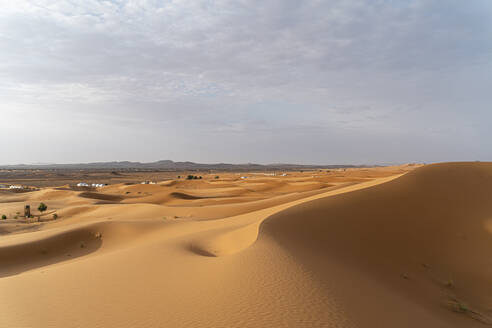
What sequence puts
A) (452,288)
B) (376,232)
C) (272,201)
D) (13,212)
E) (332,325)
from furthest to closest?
(13,212)
(272,201)
(376,232)
(452,288)
(332,325)

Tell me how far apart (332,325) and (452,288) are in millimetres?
5534

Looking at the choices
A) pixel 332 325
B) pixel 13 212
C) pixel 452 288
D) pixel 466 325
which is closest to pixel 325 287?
pixel 332 325

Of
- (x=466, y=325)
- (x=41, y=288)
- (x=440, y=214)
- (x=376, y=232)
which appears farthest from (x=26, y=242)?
(x=440, y=214)

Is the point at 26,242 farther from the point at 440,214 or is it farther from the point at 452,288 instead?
the point at 440,214

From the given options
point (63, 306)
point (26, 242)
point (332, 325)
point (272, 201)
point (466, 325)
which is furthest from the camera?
point (272, 201)

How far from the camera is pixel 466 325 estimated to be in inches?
223

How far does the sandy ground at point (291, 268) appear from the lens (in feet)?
15.5

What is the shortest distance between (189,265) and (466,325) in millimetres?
5798

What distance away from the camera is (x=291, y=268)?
606cm

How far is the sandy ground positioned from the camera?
4711mm

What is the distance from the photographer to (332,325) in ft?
14.0

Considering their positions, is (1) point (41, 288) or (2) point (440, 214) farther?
(2) point (440, 214)

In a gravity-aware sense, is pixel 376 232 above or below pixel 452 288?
above

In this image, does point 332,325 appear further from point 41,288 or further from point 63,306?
point 41,288
